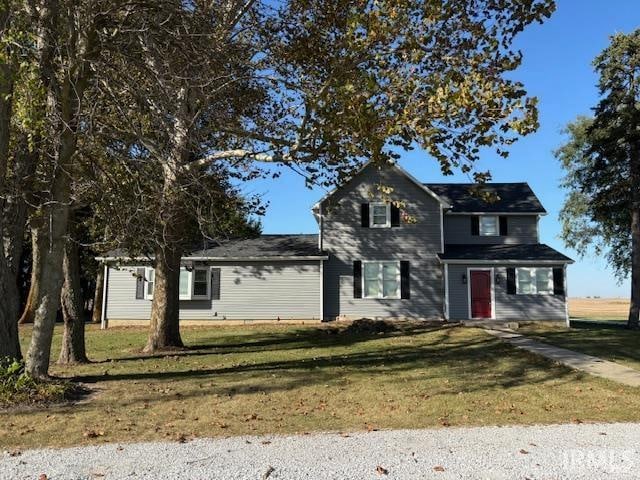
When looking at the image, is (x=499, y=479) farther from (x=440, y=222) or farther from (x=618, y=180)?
(x=618, y=180)

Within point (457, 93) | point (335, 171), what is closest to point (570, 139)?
point (335, 171)

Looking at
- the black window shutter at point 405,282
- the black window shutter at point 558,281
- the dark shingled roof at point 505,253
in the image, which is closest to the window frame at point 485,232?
the dark shingled roof at point 505,253

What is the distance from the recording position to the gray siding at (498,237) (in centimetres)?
2555

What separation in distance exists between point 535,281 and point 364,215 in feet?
24.6

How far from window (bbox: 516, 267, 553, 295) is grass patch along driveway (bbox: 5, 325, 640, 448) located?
7.67m

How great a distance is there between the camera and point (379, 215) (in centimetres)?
2441

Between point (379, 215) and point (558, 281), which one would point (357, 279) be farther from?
point (558, 281)

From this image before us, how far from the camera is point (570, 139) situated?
36.8m

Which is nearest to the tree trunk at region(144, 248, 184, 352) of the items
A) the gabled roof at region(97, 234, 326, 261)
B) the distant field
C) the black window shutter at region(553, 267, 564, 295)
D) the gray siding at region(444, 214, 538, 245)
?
the gabled roof at region(97, 234, 326, 261)

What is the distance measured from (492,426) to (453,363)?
20.1 feet

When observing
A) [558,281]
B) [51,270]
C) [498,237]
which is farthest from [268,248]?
[51,270]

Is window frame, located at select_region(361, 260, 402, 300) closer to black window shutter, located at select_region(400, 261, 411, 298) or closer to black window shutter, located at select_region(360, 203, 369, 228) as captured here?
black window shutter, located at select_region(400, 261, 411, 298)

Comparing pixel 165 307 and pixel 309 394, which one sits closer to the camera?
pixel 309 394

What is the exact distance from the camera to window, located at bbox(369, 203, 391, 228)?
24297mm
